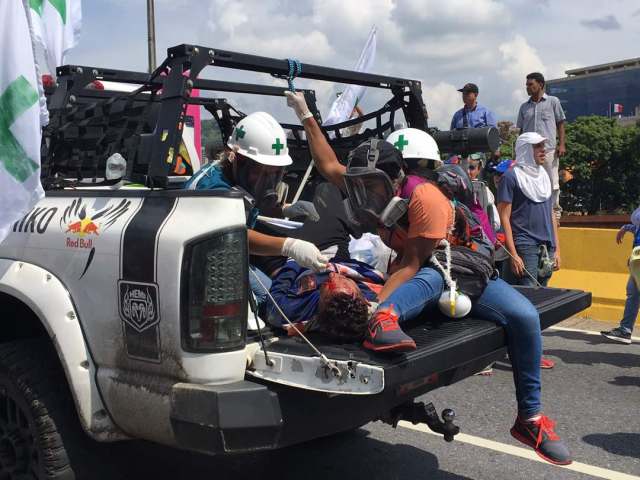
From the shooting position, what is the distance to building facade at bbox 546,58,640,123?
146375mm

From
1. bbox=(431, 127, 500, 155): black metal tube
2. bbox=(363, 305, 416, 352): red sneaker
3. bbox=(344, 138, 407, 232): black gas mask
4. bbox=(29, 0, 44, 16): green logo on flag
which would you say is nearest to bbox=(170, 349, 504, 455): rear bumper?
bbox=(363, 305, 416, 352): red sneaker

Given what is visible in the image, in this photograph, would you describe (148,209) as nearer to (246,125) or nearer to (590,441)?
(246,125)

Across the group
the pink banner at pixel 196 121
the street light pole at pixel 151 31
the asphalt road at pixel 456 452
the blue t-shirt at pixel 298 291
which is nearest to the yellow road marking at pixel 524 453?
the asphalt road at pixel 456 452

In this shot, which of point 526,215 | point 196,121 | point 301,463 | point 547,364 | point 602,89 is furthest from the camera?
point 602,89

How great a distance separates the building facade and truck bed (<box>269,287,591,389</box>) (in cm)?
14822

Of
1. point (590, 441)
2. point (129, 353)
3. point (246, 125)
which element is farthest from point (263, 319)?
point (590, 441)

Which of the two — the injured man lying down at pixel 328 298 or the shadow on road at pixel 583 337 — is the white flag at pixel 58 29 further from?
the shadow on road at pixel 583 337

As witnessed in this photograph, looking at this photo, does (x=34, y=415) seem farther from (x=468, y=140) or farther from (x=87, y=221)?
(x=468, y=140)

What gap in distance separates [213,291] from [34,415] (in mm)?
1043

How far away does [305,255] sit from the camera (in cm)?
325

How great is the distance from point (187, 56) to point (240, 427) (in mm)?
1620

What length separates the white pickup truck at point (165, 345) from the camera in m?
2.66

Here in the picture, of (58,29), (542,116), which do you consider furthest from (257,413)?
(542,116)

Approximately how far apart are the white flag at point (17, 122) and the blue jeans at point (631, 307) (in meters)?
5.81
